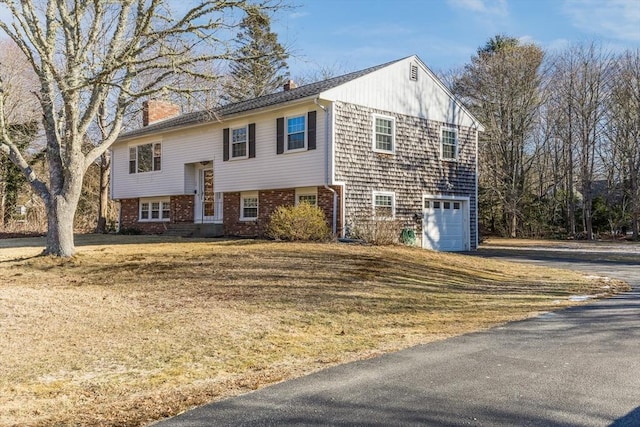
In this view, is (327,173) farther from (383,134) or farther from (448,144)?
(448,144)

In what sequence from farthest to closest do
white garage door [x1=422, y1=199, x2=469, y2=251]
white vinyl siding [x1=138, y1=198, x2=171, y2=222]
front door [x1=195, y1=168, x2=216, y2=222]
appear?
white vinyl siding [x1=138, y1=198, x2=171, y2=222] < front door [x1=195, y1=168, x2=216, y2=222] < white garage door [x1=422, y1=199, x2=469, y2=251]

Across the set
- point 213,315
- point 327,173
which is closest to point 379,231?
point 327,173

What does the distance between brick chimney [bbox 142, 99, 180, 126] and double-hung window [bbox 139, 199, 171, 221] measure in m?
4.87

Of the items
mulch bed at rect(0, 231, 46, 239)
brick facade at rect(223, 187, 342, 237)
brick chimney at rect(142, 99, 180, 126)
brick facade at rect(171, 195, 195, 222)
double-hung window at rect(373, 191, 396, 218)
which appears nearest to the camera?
brick facade at rect(223, 187, 342, 237)

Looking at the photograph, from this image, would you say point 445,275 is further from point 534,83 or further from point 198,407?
point 534,83

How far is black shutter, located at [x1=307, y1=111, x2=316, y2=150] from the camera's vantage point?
17750 millimetres

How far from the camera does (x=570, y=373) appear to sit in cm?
481

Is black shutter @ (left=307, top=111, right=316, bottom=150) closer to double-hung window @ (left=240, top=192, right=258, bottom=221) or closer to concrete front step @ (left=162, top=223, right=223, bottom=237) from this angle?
double-hung window @ (left=240, top=192, right=258, bottom=221)

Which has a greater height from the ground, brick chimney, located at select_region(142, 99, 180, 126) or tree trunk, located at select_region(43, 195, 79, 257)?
brick chimney, located at select_region(142, 99, 180, 126)

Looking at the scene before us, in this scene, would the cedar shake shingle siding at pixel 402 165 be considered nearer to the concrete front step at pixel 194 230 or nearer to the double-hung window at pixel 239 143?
the double-hung window at pixel 239 143

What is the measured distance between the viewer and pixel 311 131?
17844mm

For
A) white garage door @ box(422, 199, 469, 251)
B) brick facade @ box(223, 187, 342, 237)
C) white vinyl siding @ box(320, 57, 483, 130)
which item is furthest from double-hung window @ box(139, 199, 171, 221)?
white garage door @ box(422, 199, 469, 251)

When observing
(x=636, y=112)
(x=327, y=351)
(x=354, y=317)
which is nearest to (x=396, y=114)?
(x=354, y=317)

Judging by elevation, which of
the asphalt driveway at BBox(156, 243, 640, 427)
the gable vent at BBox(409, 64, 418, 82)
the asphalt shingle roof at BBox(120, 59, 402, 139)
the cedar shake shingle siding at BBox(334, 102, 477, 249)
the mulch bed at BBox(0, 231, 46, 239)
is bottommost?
the asphalt driveway at BBox(156, 243, 640, 427)
